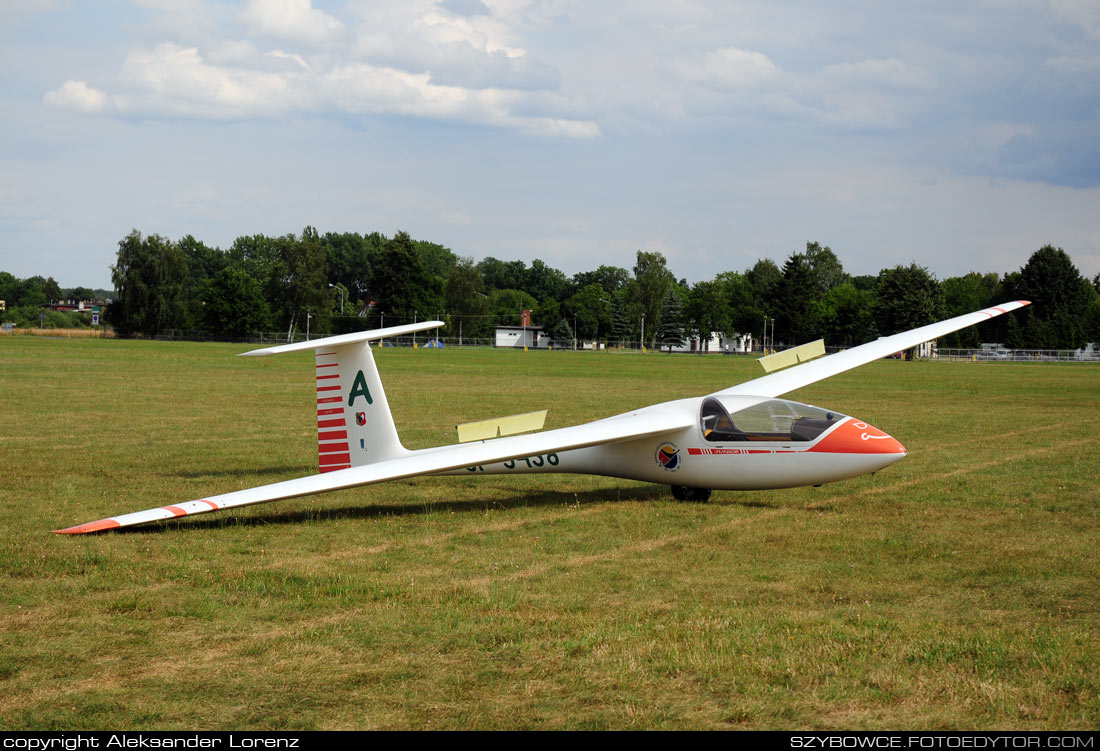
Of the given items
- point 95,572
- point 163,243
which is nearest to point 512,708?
point 95,572

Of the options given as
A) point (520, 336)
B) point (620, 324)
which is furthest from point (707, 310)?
point (520, 336)

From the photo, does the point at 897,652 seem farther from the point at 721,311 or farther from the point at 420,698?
the point at 721,311

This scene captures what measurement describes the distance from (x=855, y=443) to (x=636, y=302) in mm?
144365

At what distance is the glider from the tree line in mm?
113607

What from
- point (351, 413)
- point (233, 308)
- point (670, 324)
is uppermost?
point (233, 308)

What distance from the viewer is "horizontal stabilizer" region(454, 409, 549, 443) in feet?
43.5

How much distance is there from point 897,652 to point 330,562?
18.6 ft

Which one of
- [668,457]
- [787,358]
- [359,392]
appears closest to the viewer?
[668,457]

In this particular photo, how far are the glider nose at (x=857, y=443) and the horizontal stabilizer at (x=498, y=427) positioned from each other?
3739mm

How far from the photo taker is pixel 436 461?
11.8 m

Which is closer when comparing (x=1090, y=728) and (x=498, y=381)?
(x=1090, y=728)

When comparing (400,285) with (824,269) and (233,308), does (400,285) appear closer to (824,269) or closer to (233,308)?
(233,308)
